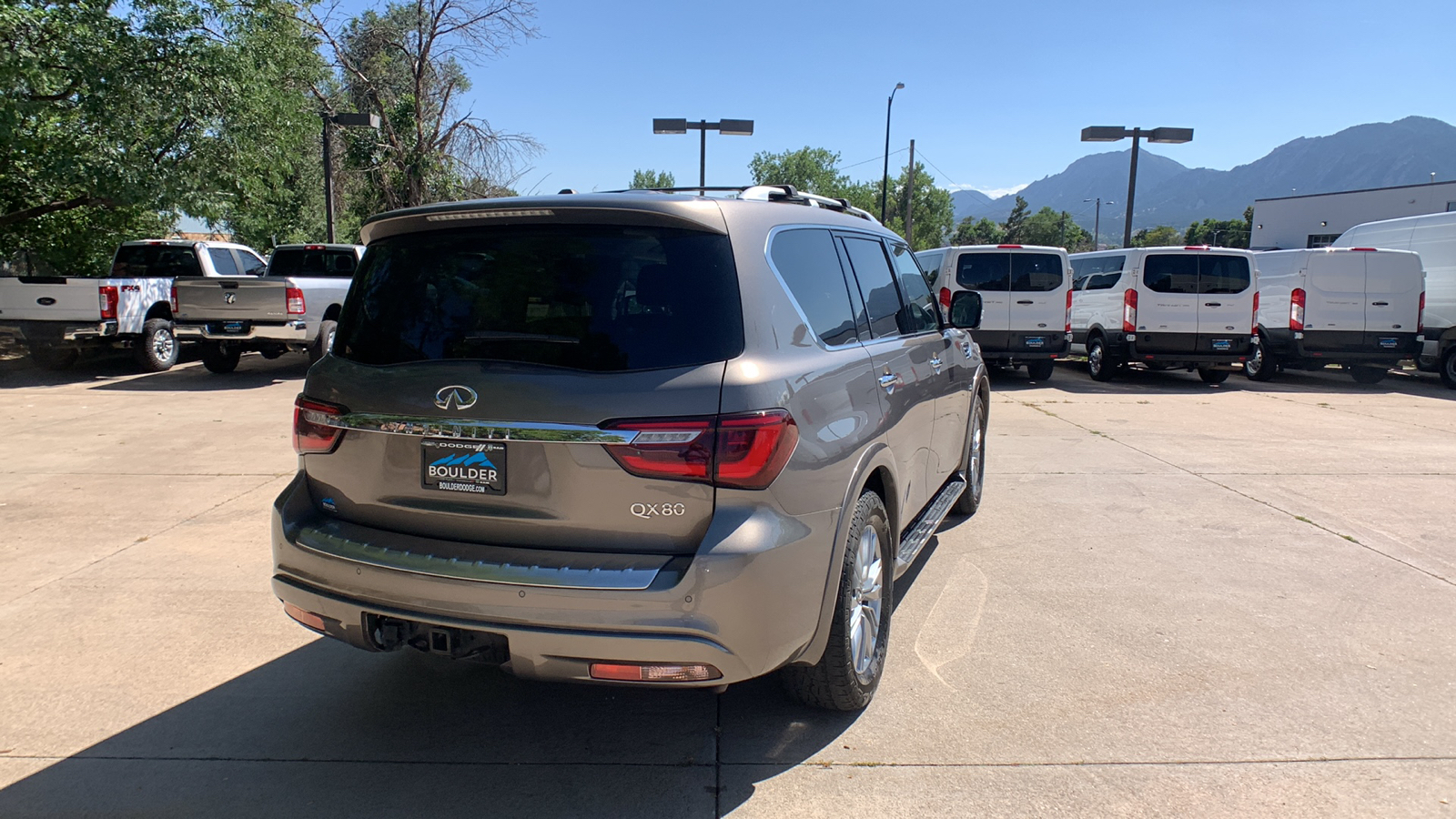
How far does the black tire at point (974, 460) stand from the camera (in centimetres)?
588

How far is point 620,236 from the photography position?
2.91 meters

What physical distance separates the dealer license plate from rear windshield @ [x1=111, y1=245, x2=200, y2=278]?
14.4 m

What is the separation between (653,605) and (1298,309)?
50.4 feet

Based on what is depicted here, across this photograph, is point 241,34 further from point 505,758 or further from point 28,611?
point 505,758

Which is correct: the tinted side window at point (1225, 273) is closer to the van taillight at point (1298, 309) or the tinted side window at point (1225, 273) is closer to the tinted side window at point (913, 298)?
the van taillight at point (1298, 309)

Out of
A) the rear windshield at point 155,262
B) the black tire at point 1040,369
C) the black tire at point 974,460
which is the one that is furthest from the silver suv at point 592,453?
the rear windshield at point 155,262

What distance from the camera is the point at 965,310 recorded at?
564 centimetres

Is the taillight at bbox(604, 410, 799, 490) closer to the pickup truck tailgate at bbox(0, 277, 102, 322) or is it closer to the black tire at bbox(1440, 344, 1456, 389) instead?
the pickup truck tailgate at bbox(0, 277, 102, 322)

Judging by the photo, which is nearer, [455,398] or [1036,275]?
[455,398]

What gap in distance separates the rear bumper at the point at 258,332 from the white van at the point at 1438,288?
17417mm

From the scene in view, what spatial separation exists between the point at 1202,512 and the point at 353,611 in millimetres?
5746

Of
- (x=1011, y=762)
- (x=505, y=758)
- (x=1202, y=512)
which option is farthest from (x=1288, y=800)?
(x=1202, y=512)

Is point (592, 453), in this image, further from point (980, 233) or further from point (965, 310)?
point (980, 233)

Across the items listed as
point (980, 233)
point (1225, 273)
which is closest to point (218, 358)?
point (1225, 273)
